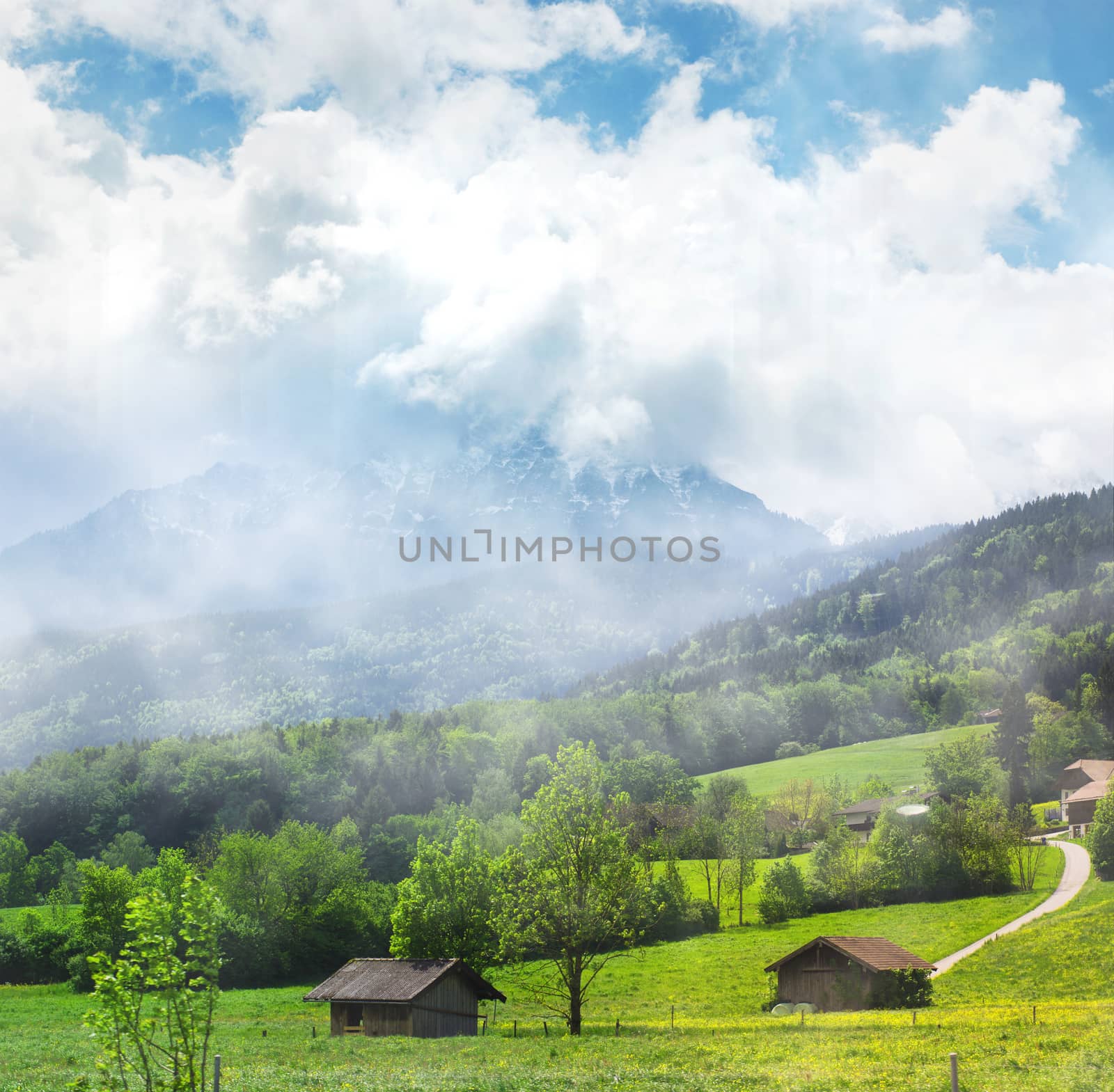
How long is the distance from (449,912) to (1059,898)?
190ft

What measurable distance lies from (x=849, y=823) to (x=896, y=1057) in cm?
10829

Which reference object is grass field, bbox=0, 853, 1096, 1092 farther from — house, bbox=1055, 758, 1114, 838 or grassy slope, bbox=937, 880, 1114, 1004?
house, bbox=1055, 758, 1114, 838

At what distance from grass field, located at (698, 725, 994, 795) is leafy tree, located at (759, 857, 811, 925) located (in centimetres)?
5673

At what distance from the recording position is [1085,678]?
595 feet

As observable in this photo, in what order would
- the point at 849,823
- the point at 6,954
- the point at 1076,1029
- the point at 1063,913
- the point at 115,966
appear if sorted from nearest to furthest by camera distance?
the point at 115,966
the point at 1076,1029
the point at 1063,913
the point at 6,954
the point at 849,823

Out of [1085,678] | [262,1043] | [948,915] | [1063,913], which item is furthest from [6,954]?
[1085,678]

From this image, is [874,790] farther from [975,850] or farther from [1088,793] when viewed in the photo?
[975,850]

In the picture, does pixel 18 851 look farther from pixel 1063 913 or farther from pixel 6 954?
pixel 1063 913

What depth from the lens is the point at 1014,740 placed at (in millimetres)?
153125

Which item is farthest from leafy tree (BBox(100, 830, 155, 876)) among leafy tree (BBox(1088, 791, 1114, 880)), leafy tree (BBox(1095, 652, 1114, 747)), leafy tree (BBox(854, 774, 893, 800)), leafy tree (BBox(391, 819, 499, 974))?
leafy tree (BBox(1095, 652, 1114, 747))

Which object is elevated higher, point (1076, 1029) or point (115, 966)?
point (115, 966)

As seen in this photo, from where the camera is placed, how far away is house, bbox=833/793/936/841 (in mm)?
130250

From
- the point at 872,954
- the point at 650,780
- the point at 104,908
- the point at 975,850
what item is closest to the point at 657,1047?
the point at 872,954

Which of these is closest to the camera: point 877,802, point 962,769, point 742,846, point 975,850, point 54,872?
point 975,850
